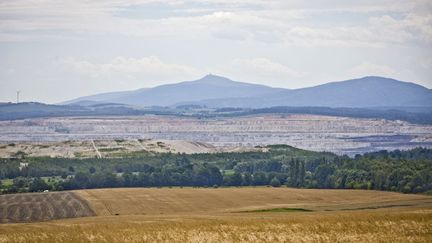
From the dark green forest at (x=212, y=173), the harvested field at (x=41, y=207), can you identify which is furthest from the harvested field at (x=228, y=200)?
the dark green forest at (x=212, y=173)

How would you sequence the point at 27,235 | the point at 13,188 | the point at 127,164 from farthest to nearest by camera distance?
the point at 127,164 < the point at 13,188 < the point at 27,235

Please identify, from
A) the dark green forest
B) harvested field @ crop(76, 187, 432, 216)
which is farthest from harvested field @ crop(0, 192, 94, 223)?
the dark green forest

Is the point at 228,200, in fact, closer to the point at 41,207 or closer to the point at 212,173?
the point at 41,207

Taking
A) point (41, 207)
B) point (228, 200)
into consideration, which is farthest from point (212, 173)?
point (41, 207)

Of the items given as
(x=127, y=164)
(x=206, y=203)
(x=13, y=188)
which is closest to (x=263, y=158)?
(x=127, y=164)

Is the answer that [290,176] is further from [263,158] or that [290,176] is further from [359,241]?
[359,241]

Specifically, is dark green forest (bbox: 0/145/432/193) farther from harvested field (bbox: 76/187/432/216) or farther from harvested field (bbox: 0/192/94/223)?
harvested field (bbox: 0/192/94/223)
